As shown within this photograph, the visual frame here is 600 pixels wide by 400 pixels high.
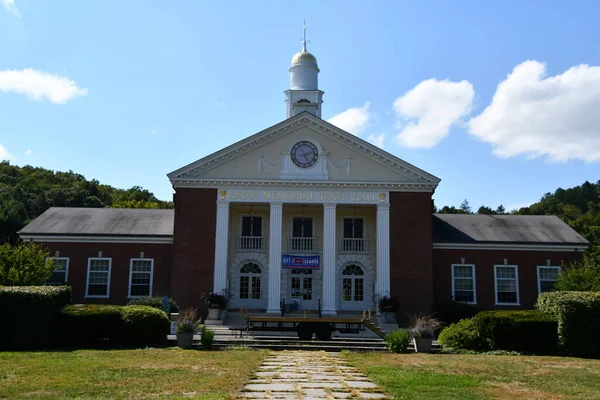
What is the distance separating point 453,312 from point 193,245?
13.7 m

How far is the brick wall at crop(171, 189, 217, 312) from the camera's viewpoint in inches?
1254

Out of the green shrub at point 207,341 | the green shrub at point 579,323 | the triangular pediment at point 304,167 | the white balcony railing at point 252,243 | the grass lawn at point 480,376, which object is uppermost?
the triangular pediment at point 304,167

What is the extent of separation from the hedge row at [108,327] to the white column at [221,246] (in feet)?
33.0

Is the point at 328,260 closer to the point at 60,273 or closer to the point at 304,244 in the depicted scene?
the point at 304,244

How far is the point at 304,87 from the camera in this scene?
4006cm

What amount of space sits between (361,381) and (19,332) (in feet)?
40.3

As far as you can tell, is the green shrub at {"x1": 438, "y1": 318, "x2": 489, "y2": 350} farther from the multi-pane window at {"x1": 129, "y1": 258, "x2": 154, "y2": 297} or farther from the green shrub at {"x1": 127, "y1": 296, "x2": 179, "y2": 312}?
the multi-pane window at {"x1": 129, "y1": 258, "x2": 154, "y2": 297}

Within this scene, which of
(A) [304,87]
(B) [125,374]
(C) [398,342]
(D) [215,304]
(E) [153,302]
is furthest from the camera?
(A) [304,87]

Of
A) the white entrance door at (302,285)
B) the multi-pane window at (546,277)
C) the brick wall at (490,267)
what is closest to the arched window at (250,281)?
the white entrance door at (302,285)

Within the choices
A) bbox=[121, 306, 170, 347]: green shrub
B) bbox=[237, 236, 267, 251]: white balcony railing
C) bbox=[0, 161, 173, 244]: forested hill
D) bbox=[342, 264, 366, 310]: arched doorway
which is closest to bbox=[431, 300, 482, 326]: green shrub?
bbox=[342, 264, 366, 310]: arched doorway

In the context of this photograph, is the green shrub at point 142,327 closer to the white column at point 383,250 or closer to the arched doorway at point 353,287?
the white column at point 383,250

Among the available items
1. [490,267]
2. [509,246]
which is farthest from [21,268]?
[509,246]

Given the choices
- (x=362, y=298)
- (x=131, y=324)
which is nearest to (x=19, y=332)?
(x=131, y=324)

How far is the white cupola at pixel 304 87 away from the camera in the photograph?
39094 millimetres
